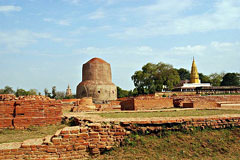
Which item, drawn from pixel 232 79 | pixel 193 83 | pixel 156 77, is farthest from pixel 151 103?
pixel 232 79

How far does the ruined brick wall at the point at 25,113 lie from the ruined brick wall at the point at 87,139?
2751 mm

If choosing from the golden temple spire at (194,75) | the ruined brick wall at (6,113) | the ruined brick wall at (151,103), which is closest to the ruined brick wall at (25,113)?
the ruined brick wall at (6,113)

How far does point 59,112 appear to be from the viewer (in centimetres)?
721

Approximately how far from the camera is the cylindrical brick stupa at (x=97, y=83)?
26109 millimetres

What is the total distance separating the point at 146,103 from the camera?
1257 cm

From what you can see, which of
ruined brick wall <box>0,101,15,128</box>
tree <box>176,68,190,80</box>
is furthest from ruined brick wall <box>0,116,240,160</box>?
Answer: tree <box>176,68,190,80</box>

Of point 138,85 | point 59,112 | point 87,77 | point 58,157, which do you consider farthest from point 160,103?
point 138,85

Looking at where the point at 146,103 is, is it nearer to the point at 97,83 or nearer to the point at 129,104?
the point at 129,104

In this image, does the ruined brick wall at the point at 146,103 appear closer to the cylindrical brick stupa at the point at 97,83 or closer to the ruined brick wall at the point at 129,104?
the ruined brick wall at the point at 129,104

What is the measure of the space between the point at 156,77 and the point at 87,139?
107ft

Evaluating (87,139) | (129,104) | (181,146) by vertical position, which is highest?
(129,104)

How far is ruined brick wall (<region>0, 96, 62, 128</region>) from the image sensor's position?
21.4ft

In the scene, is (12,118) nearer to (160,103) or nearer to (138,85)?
(160,103)

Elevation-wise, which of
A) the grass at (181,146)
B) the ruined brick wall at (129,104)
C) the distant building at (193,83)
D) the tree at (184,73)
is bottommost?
the grass at (181,146)
